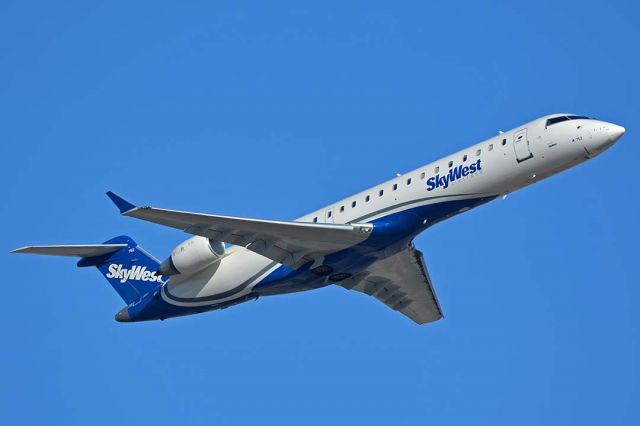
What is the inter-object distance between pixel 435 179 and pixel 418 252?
3.55 metres

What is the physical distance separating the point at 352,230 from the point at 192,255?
4.32 m

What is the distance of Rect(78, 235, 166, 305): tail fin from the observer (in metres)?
29.9

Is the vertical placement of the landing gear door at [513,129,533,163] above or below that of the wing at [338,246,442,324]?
above

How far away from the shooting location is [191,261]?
26.4 m

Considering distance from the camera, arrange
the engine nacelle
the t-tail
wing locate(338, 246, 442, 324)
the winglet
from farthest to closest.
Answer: the t-tail
wing locate(338, 246, 442, 324)
the engine nacelle
the winglet

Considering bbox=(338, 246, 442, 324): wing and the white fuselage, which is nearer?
the white fuselage

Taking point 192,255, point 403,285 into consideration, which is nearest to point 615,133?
point 403,285

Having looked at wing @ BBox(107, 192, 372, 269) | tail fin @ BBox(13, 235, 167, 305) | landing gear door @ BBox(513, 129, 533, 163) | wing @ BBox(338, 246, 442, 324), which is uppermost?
tail fin @ BBox(13, 235, 167, 305)

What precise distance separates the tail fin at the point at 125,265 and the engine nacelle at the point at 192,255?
9.71 feet

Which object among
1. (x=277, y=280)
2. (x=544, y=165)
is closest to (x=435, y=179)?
(x=544, y=165)

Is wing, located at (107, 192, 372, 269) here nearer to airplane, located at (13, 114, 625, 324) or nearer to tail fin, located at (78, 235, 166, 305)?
airplane, located at (13, 114, 625, 324)

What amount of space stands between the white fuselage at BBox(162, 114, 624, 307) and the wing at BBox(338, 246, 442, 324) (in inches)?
75.6

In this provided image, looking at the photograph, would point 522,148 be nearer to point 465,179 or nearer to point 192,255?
point 465,179

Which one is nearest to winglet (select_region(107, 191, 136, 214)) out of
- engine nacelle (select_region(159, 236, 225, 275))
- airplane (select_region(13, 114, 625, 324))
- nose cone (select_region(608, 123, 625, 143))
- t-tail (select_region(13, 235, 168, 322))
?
airplane (select_region(13, 114, 625, 324))
